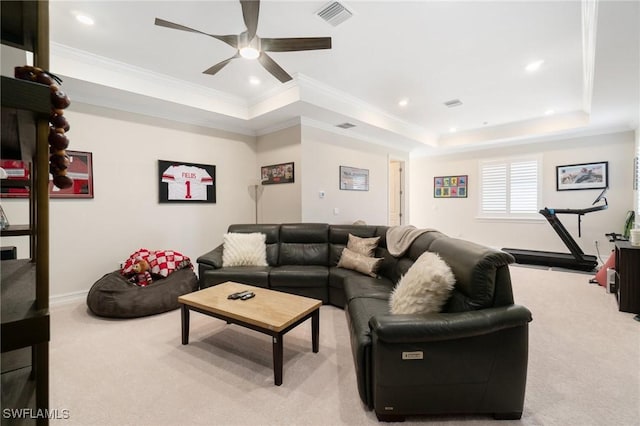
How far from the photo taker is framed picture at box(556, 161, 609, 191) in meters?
5.24

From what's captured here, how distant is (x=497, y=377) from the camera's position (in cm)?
159

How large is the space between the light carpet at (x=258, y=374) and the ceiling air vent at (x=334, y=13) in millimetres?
2961

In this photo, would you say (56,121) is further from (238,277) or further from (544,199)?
(544,199)

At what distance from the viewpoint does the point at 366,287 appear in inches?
110

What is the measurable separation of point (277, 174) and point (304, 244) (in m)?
1.55

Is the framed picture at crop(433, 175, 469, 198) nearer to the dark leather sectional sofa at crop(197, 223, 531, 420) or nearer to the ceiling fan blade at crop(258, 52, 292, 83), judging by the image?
the ceiling fan blade at crop(258, 52, 292, 83)

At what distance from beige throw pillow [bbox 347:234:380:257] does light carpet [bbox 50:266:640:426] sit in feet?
2.84

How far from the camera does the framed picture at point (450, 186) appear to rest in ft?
22.9

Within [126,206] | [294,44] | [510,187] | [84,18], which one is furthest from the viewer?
[510,187]

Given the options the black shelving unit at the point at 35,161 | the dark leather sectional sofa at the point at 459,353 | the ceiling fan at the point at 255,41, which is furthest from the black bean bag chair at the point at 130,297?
the black shelving unit at the point at 35,161

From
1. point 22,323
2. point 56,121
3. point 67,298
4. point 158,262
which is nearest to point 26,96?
point 56,121

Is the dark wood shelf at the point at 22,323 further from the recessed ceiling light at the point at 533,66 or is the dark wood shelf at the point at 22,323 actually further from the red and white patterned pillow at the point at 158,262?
the recessed ceiling light at the point at 533,66

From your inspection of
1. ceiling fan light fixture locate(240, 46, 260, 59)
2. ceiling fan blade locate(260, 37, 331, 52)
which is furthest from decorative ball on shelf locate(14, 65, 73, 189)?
ceiling fan light fixture locate(240, 46, 260, 59)

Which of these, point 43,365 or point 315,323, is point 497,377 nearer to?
point 315,323
